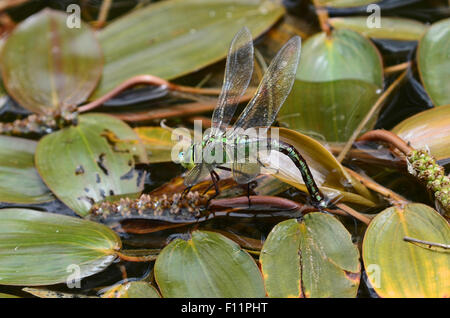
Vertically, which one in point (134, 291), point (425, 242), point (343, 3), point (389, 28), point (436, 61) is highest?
point (343, 3)

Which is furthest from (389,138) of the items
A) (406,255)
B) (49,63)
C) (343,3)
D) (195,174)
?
(49,63)

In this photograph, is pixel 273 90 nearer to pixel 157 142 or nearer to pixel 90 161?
pixel 157 142

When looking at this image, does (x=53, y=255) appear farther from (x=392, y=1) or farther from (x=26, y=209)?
(x=392, y=1)

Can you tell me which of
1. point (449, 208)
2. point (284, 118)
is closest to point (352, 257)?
point (449, 208)

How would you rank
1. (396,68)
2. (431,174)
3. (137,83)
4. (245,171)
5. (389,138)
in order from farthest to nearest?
(137,83), (396,68), (389,138), (245,171), (431,174)

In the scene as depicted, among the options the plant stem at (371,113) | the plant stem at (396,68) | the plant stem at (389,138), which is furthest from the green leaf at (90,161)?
the plant stem at (396,68)
